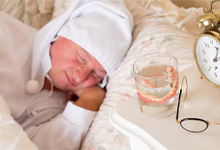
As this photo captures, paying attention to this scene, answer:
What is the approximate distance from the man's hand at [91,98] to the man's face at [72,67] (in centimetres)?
3

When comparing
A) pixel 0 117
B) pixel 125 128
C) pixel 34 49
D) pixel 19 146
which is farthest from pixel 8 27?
pixel 125 128

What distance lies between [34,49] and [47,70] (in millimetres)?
129

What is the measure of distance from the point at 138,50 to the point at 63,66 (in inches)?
13.8

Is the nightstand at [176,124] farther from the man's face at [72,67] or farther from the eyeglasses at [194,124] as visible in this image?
the man's face at [72,67]

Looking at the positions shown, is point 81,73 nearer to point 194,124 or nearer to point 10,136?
point 10,136

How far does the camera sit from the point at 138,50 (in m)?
1.16

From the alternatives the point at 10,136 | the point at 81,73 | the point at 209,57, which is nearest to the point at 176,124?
the point at 209,57

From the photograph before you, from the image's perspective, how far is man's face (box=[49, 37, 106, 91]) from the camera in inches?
50.4

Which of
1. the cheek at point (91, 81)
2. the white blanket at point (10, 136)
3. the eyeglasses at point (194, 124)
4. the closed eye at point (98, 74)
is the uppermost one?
the eyeglasses at point (194, 124)

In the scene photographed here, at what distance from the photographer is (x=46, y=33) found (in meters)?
1.42

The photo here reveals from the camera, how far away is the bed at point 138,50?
2.96ft

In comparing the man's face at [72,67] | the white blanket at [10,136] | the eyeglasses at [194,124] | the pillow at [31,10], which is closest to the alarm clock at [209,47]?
the eyeglasses at [194,124]

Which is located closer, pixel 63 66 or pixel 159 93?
pixel 159 93

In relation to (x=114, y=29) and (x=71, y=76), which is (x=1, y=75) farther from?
(x=114, y=29)
